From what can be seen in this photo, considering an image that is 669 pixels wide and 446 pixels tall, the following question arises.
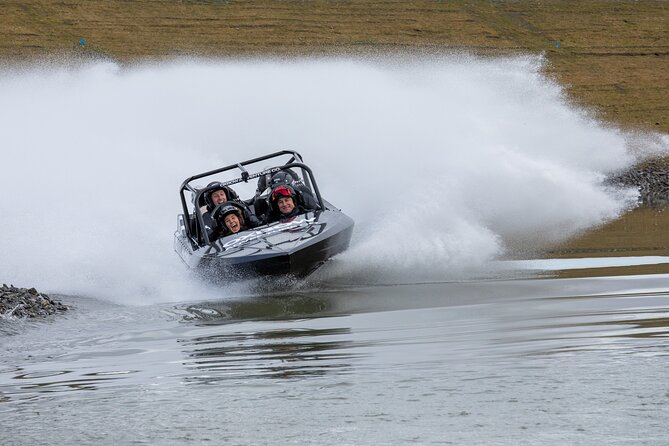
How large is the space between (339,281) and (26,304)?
430cm

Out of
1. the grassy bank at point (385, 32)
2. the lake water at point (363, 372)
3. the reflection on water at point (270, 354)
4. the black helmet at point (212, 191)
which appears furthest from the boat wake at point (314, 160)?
the grassy bank at point (385, 32)

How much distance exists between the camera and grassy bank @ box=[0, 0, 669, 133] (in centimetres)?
4659

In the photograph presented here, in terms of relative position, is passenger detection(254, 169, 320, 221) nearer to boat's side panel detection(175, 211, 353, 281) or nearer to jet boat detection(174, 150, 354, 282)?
jet boat detection(174, 150, 354, 282)

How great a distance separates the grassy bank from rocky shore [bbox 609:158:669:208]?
28.2 feet

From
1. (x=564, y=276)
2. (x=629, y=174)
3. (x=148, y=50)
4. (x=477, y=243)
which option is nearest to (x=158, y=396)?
(x=564, y=276)

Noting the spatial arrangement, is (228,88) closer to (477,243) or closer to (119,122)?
(119,122)

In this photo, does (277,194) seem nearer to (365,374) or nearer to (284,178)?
(284,178)

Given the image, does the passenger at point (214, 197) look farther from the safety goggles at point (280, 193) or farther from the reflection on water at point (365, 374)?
the reflection on water at point (365, 374)

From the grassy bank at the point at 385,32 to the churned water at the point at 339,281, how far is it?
9.34m

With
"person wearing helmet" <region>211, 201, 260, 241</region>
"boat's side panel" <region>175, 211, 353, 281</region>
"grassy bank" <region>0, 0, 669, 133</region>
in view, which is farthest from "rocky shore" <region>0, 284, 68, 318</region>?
"grassy bank" <region>0, 0, 669, 133</region>

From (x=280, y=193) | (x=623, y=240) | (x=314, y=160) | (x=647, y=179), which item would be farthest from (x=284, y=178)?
(x=647, y=179)

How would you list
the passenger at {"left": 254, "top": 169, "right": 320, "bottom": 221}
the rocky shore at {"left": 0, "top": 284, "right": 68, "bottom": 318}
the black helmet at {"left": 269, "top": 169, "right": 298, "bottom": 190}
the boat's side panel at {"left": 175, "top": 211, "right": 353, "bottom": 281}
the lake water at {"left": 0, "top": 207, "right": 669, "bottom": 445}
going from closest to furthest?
the lake water at {"left": 0, "top": 207, "right": 669, "bottom": 445} < the rocky shore at {"left": 0, "top": 284, "right": 68, "bottom": 318} < the boat's side panel at {"left": 175, "top": 211, "right": 353, "bottom": 281} < the passenger at {"left": 254, "top": 169, "right": 320, "bottom": 221} < the black helmet at {"left": 269, "top": 169, "right": 298, "bottom": 190}

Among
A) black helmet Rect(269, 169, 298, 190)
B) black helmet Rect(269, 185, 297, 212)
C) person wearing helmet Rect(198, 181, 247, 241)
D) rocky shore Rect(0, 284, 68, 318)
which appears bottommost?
rocky shore Rect(0, 284, 68, 318)

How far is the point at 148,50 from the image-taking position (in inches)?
1868
